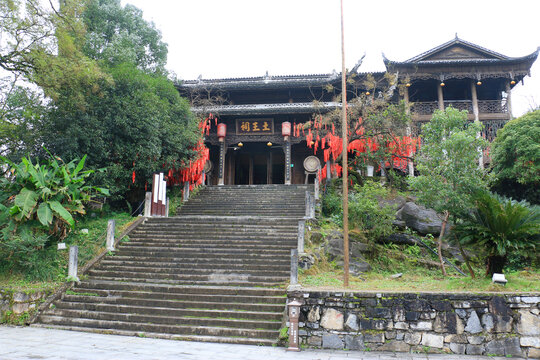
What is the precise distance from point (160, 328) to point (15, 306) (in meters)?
3.16

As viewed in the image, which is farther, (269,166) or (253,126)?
(269,166)

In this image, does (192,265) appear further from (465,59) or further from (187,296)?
(465,59)

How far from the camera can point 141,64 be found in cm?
2061

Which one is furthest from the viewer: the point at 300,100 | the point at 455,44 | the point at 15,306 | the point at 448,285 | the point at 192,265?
the point at 300,100

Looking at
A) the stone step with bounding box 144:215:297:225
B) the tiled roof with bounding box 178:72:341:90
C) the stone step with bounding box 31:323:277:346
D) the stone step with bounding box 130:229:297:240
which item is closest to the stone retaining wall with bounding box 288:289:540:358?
the stone step with bounding box 31:323:277:346

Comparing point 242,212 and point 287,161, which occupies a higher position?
point 287,161

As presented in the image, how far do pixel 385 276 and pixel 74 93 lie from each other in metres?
10.8

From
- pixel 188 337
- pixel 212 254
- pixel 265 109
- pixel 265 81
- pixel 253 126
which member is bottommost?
pixel 188 337

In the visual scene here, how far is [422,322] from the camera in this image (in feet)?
19.6

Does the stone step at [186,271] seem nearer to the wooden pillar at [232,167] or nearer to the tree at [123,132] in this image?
the tree at [123,132]

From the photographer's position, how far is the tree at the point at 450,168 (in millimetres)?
9656

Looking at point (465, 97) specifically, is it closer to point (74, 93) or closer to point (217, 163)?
point (217, 163)

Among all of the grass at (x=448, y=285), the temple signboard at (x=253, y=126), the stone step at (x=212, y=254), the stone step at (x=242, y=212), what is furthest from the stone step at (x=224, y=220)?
the temple signboard at (x=253, y=126)

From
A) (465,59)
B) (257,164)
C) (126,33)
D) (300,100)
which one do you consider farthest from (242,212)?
(465,59)
